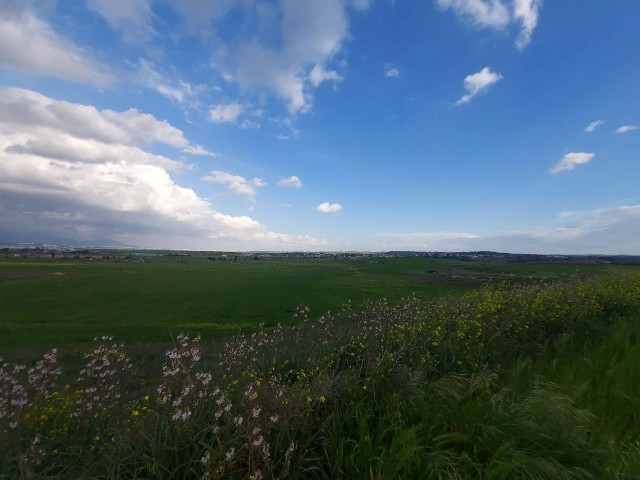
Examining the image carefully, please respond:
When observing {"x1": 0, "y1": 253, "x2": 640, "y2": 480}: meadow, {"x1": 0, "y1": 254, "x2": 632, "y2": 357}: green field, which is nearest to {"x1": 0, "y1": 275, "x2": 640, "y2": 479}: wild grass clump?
{"x1": 0, "y1": 253, "x2": 640, "y2": 480}: meadow

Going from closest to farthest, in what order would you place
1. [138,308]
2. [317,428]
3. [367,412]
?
1. [317,428]
2. [367,412]
3. [138,308]

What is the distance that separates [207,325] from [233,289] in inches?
814

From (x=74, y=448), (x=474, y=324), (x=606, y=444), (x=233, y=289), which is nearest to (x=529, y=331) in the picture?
(x=474, y=324)

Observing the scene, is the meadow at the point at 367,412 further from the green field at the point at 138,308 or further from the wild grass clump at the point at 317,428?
the green field at the point at 138,308

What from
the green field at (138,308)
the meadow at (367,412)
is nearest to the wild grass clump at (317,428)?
the meadow at (367,412)

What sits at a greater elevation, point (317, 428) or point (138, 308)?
point (317, 428)

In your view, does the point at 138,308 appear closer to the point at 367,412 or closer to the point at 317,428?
the point at 317,428

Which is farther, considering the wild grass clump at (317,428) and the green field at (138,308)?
the green field at (138,308)

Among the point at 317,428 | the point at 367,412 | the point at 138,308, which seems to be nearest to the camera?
the point at 317,428

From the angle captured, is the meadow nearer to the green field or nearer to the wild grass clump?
the wild grass clump

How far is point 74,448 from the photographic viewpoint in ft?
9.90

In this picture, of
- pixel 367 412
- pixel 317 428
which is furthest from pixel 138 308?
pixel 367 412

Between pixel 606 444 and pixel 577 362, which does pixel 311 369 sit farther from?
pixel 577 362

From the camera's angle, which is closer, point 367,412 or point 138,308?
point 367,412
